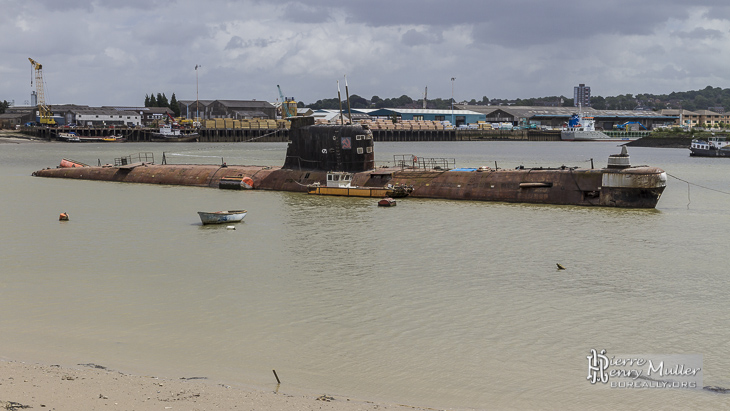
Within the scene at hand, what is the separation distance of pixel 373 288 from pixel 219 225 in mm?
14597

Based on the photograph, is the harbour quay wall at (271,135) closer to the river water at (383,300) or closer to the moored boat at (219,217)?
the moored boat at (219,217)

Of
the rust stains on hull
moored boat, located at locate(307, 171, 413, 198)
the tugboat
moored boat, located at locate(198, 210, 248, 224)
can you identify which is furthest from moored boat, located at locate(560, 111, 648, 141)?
moored boat, located at locate(198, 210, 248, 224)

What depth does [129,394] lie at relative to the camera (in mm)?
11195

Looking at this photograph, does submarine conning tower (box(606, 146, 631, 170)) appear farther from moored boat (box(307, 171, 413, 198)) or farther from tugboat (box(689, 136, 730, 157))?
tugboat (box(689, 136, 730, 157))

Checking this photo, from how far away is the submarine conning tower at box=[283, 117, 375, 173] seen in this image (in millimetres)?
45531

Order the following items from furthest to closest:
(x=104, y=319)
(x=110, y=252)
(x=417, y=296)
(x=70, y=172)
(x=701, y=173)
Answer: (x=701, y=173), (x=70, y=172), (x=110, y=252), (x=417, y=296), (x=104, y=319)

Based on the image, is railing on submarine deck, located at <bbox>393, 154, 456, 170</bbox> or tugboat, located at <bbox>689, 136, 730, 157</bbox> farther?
tugboat, located at <bbox>689, 136, 730, 157</bbox>

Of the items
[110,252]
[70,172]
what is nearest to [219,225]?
[110,252]

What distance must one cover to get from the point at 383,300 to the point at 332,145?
2774 centimetres

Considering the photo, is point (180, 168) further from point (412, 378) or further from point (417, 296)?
point (412, 378)

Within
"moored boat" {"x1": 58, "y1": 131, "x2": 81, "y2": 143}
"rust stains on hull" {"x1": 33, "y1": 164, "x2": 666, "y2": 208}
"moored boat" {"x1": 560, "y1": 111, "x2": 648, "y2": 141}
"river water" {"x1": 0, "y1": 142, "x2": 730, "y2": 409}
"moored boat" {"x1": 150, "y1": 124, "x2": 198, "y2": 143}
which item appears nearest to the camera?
"river water" {"x1": 0, "y1": 142, "x2": 730, "y2": 409}

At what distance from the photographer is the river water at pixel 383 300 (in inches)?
528

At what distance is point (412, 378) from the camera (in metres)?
13.2

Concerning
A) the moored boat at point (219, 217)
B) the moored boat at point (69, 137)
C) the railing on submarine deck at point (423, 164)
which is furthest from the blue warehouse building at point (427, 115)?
the moored boat at point (219, 217)
